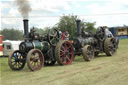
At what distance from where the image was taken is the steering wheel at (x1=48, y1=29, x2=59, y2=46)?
25.9 ft

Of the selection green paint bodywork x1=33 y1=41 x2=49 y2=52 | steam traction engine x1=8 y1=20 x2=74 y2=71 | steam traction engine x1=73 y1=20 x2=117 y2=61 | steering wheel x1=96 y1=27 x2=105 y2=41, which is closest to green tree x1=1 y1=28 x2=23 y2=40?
steering wheel x1=96 y1=27 x2=105 y2=41

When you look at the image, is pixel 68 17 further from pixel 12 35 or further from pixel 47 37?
pixel 12 35

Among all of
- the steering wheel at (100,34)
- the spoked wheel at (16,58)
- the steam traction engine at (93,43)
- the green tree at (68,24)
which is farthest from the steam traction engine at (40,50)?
the green tree at (68,24)

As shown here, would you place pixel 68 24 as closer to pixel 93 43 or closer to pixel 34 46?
pixel 93 43

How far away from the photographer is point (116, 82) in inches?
180

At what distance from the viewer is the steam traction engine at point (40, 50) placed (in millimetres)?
7066

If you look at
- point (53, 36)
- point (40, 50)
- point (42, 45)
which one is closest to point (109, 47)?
point (53, 36)

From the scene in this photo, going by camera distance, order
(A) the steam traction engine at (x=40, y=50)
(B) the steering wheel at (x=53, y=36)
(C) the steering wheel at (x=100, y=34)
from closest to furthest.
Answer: (A) the steam traction engine at (x=40, y=50) < (B) the steering wheel at (x=53, y=36) < (C) the steering wheel at (x=100, y=34)

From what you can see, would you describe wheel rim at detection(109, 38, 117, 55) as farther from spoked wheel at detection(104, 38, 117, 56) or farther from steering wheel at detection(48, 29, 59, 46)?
steering wheel at detection(48, 29, 59, 46)

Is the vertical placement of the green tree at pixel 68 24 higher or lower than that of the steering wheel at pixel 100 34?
higher

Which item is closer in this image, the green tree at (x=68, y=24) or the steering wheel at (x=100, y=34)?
the steering wheel at (x=100, y=34)

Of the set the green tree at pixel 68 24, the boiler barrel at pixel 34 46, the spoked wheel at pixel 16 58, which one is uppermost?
the green tree at pixel 68 24

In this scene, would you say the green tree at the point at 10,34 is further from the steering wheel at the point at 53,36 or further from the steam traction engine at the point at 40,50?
the steam traction engine at the point at 40,50

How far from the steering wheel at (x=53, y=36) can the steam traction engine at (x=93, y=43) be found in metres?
1.84
